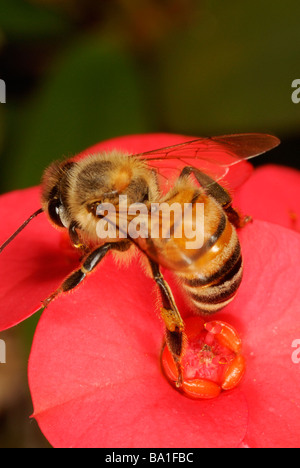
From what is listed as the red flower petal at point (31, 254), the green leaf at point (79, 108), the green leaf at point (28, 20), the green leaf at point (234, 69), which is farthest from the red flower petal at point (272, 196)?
the green leaf at point (28, 20)

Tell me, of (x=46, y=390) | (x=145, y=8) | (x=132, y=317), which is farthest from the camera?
(x=145, y=8)

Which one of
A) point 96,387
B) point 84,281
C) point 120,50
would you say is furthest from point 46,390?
point 120,50

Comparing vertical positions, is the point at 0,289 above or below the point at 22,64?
below

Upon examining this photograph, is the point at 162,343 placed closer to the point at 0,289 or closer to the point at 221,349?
the point at 221,349

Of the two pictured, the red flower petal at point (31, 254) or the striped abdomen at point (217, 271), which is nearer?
the striped abdomen at point (217, 271)

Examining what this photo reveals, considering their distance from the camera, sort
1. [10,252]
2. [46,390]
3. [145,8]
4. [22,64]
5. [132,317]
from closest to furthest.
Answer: [46,390], [132,317], [10,252], [145,8], [22,64]

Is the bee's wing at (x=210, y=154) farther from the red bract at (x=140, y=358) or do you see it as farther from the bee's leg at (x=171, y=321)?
the bee's leg at (x=171, y=321)

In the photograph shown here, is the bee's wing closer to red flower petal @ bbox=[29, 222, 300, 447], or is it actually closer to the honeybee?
the honeybee
